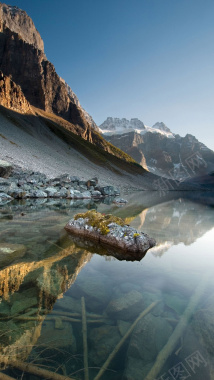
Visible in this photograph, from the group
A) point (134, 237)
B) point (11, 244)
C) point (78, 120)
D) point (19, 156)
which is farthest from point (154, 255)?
point (78, 120)

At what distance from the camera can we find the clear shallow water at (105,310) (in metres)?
2.42

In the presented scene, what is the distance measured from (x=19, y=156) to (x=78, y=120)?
88068mm

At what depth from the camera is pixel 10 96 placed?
76062 mm

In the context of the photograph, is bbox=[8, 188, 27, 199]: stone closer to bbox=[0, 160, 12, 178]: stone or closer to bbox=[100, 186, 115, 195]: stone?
bbox=[0, 160, 12, 178]: stone

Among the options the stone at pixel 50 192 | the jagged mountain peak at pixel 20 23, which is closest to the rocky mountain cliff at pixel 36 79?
the jagged mountain peak at pixel 20 23

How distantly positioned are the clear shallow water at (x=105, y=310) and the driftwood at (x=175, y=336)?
0.07 feet

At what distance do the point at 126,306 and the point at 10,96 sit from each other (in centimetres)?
8895

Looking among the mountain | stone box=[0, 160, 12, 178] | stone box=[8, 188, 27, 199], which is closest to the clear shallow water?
stone box=[8, 188, 27, 199]

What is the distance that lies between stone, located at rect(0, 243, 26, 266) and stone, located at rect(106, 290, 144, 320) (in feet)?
9.65

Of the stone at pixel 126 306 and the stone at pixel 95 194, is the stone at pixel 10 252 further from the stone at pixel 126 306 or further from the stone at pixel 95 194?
the stone at pixel 95 194

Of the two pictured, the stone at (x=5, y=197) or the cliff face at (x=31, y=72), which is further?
the cliff face at (x=31, y=72)

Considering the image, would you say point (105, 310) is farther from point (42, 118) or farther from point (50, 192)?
point (42, 118)

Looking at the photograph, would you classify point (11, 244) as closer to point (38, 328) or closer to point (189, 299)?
point (38, 328)

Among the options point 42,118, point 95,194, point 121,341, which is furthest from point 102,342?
point 42,118
